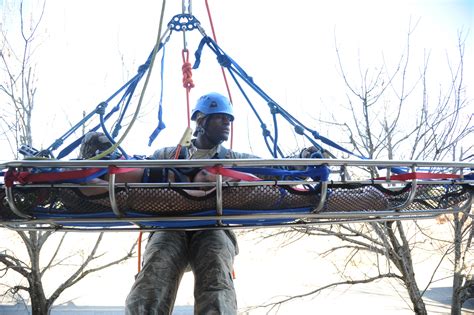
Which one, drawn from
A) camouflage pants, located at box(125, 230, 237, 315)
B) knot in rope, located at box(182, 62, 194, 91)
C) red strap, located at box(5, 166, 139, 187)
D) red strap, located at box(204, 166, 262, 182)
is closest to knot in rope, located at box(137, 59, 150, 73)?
knot in rope, located at box(182, 62, 194, 91)

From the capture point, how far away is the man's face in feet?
10.0

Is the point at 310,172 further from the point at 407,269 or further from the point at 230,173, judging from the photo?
the point at 407,269

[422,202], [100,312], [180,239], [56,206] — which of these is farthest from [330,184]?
[100,312]

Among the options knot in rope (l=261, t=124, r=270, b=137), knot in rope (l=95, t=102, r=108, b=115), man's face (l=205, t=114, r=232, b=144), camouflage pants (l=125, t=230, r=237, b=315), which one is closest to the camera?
camouflage pants (l=125, t=230, r=237, b=315)

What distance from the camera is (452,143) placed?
775 centimetres

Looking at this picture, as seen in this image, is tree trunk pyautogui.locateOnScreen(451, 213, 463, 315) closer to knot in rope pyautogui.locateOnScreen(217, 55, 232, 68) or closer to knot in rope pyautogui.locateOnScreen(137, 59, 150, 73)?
knot in rope pyautogui.locateOnScreen(217, 55, 232, 68)

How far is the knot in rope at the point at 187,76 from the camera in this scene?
9.86 feet

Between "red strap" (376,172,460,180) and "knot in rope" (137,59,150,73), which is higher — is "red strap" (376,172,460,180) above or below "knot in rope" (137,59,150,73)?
below

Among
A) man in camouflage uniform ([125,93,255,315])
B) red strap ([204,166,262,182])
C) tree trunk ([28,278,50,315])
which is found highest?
red strap ([204,166,262,182])

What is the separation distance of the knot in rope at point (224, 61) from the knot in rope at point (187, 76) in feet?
0.82

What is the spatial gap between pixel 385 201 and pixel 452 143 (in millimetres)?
6223

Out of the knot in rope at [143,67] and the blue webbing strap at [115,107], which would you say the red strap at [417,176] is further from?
the knot in rope at [143,67]

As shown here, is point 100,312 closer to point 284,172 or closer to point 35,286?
point 35,286

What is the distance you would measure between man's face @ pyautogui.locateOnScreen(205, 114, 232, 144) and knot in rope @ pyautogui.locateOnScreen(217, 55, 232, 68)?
13.8 inches
